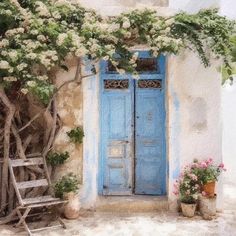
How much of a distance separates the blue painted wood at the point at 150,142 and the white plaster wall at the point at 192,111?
429 millimetres

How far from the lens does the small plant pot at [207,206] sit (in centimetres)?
808

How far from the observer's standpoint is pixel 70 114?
845cm

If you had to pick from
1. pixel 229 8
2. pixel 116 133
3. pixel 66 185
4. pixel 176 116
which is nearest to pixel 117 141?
pixel 116 133

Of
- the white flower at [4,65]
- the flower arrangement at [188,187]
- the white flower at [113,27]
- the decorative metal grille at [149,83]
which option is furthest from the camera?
the decorative metal grille at [149,83]

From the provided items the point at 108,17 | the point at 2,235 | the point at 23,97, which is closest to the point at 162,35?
the point at 108,17

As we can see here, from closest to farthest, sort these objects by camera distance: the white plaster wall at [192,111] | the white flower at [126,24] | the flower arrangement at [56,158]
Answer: the white flower at [126,24] → the flower arrangement at [56,158] → the white plaster wall at [192,111]

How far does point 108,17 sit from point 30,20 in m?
1.63

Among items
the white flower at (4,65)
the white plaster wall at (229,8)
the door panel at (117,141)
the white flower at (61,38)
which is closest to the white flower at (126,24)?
the white flower at (61,38)

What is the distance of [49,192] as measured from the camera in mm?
8102

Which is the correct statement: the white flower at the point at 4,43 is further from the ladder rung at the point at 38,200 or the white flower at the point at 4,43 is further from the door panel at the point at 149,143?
the door panel at the point at 149,143

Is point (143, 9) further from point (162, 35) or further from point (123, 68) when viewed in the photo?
point (123, 68)

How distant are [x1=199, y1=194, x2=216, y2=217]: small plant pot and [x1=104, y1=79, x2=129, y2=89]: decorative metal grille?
2574mm

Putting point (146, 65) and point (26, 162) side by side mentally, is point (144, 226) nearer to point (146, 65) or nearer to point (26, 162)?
point (26, 162)

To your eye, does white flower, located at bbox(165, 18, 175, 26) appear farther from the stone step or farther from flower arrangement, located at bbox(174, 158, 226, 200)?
the stone step
